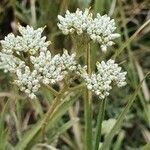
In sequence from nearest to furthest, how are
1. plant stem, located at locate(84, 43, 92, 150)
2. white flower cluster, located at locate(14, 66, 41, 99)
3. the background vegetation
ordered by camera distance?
1. white flower cluster, located at locate(14, 66, 41, 99)
2. plant stem, located at locate(84, 43, 92, 150)
3. the background vegetation

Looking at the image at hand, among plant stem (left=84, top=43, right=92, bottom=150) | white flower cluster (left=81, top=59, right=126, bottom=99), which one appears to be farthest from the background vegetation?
white flower cluster (left=81, top=59, right=126, bottom=99)

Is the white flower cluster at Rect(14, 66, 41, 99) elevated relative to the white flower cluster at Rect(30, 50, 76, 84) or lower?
lower

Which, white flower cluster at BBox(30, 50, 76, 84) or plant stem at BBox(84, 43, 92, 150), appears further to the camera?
plant stem at BBox(84, 43, 92, 150)

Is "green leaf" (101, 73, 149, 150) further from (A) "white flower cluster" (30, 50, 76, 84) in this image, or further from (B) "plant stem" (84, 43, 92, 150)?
(A) "white flower cluster" (30, 50, 76, 84)

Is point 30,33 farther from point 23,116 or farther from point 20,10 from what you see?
point 20,10

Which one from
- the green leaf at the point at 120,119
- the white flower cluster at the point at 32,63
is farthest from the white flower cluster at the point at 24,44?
the green leaf at the point at 120,119

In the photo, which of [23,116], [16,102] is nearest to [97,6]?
[16,102]
